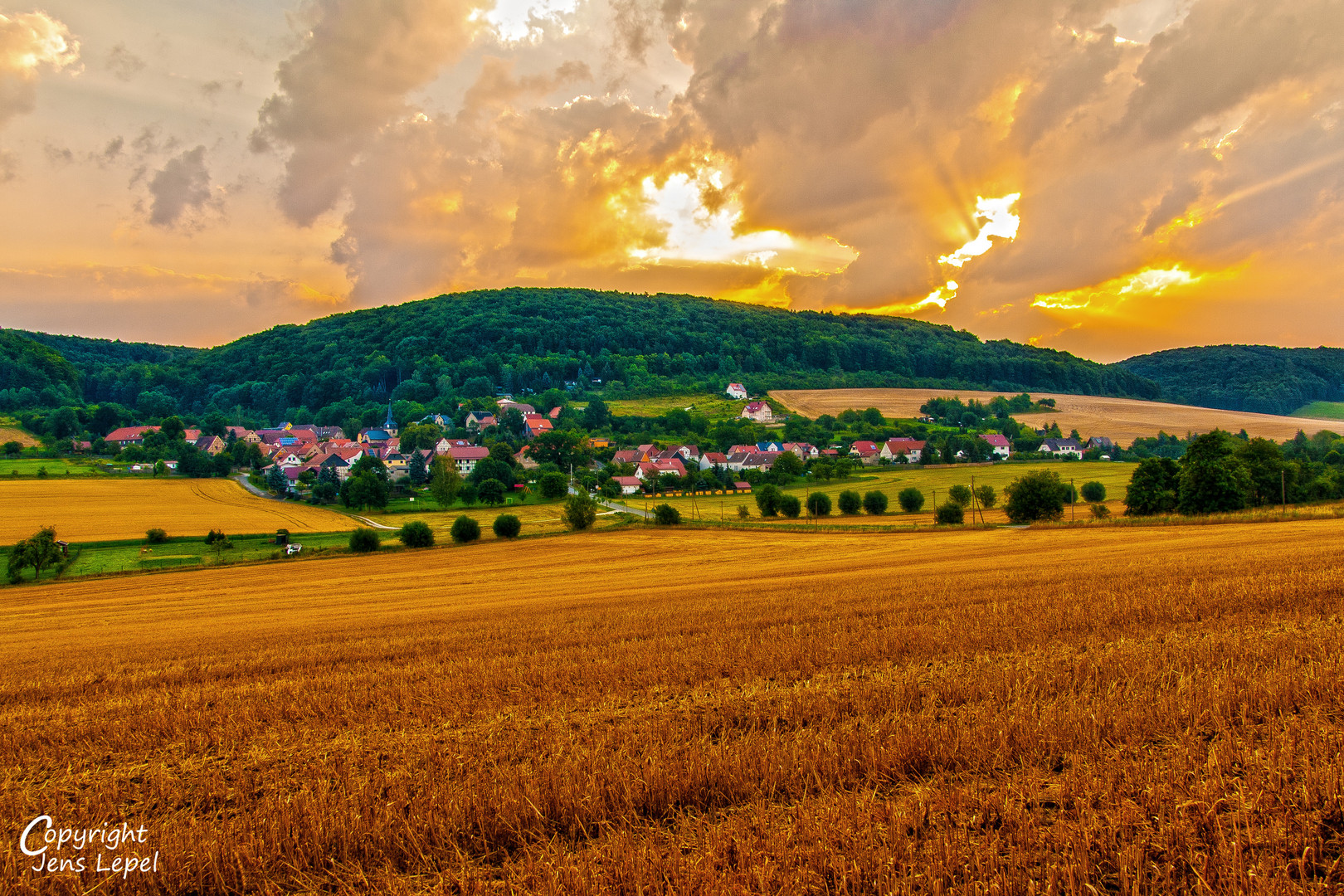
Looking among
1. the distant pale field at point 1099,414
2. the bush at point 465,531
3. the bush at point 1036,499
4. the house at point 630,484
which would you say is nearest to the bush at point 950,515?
the bush at point 1036,499

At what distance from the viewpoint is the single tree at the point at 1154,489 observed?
50.8 metres

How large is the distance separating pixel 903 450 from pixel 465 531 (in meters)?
77.3

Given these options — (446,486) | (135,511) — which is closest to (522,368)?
(446,486)

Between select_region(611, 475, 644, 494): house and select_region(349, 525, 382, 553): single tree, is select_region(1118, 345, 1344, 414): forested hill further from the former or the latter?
select_region(349, 525, 382, 553): single tree

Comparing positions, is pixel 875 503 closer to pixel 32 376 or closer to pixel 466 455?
pixel 466 455

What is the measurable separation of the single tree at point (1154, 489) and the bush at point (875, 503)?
20.4m

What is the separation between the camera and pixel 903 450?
106000 mm

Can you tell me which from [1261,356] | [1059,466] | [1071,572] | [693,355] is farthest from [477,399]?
[1261,356]

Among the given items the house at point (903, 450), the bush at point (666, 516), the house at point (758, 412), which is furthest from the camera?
the house at point (758, 412)

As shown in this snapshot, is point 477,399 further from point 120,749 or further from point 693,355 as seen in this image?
point 120,749

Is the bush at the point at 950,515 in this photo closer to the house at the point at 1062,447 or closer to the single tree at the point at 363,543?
the single tree at the point at 363,543

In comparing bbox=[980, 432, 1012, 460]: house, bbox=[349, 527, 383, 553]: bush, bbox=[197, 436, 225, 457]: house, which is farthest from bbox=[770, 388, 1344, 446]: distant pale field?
bbox=[197, 436, 225, 457]: house

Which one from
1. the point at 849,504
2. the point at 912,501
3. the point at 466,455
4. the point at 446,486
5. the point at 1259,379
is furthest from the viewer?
the point at 1259,379

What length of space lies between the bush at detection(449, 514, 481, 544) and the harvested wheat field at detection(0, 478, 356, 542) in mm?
15231
